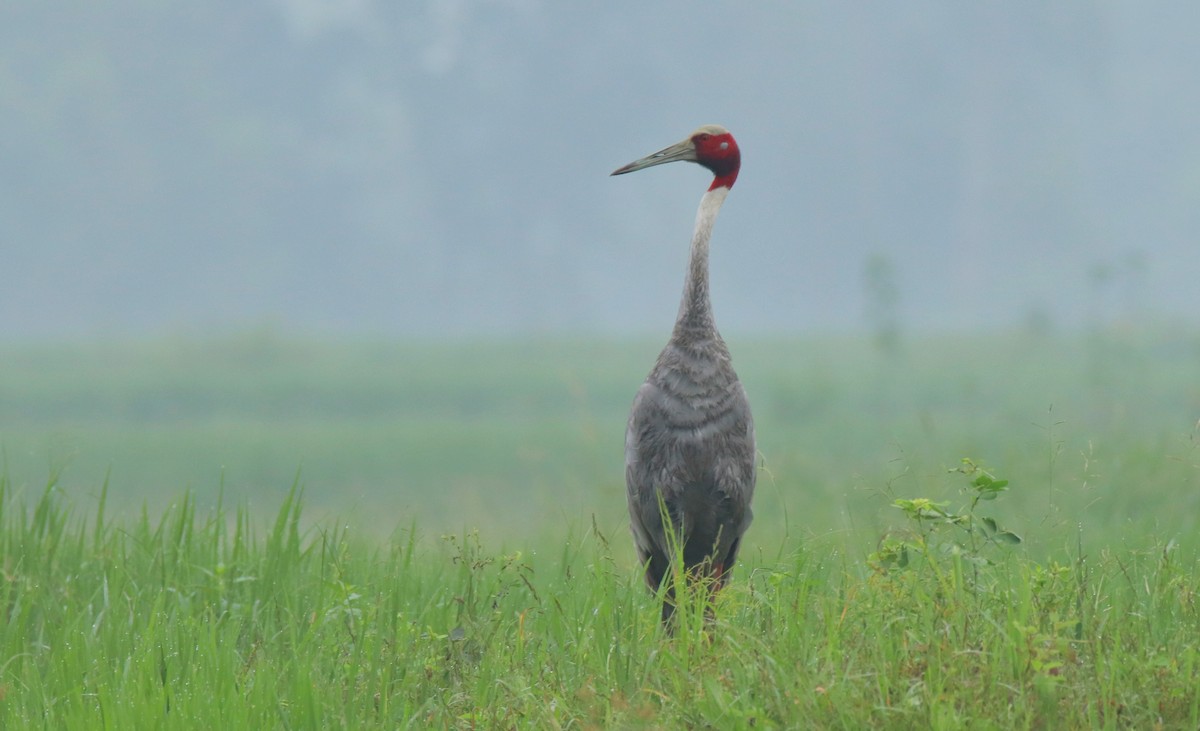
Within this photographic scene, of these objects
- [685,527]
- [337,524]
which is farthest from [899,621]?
[337,524]

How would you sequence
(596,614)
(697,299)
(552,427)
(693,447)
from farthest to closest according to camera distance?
(552,427), (697,299), (693,447), (596,614)

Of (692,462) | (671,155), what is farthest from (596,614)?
(671,155)

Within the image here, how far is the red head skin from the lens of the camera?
532 cm

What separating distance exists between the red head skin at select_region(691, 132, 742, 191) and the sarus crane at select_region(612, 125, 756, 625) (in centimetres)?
28

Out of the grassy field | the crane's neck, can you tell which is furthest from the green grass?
the crane's neck

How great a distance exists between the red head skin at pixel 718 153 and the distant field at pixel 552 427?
1391mm

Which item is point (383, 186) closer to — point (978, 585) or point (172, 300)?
point (172, 300)

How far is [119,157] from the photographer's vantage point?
67.4m

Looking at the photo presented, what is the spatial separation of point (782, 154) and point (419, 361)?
1868 inches

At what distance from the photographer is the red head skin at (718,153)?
17.5 feet

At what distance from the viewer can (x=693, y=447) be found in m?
4.89

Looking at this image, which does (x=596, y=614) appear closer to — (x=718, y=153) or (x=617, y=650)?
(x=617, y=650)

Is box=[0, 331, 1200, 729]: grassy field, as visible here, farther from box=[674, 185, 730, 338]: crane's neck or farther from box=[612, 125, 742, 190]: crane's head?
box=[612, 125, 742, 190]: crane's head

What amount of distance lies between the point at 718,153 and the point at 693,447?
4.04 feet
